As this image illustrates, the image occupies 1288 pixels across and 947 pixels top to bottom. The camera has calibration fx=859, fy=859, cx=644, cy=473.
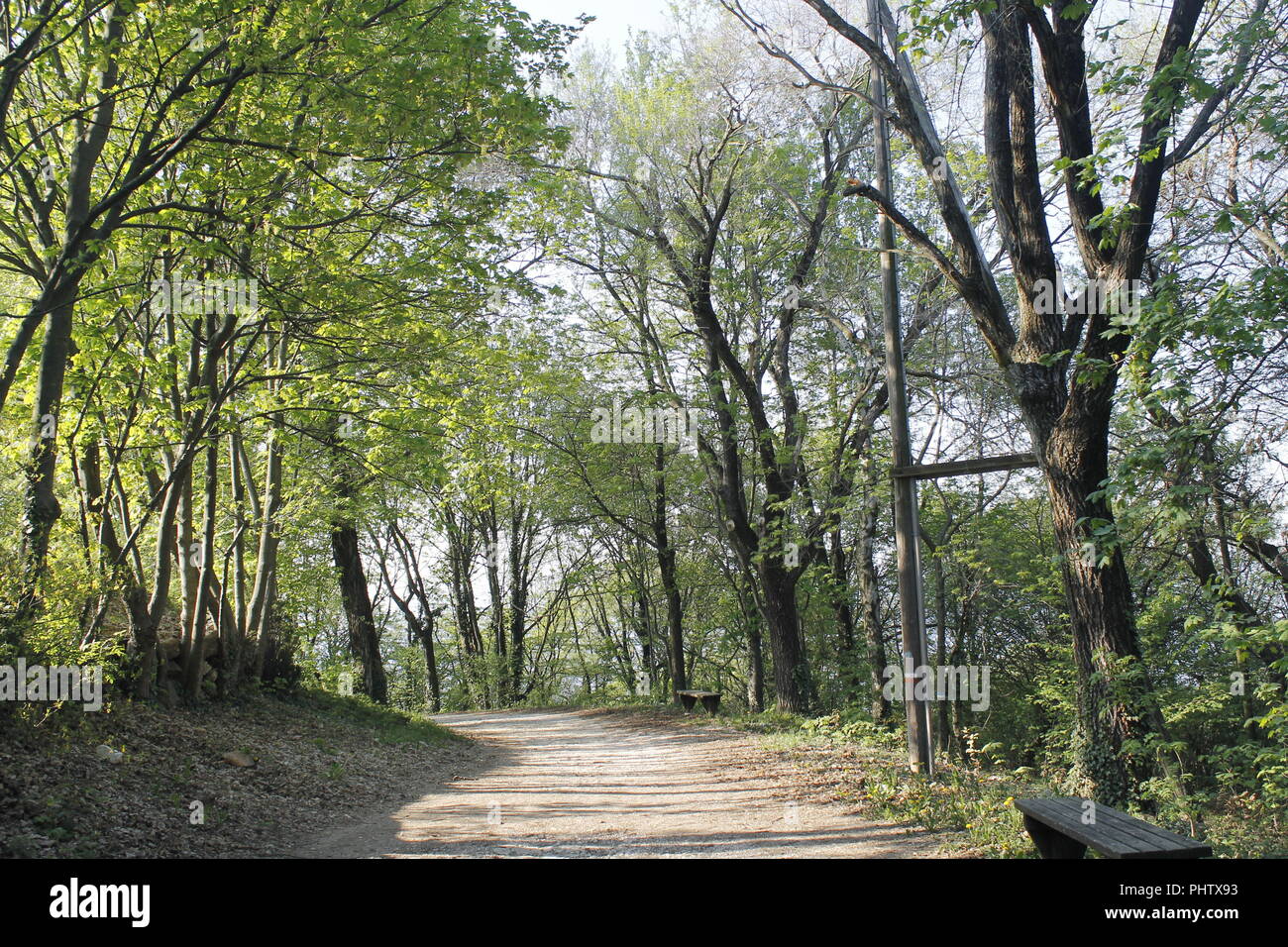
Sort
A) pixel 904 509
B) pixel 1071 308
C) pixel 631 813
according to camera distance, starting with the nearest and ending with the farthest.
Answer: pixel 1071 308
pixel 631 813
pixel 904 509

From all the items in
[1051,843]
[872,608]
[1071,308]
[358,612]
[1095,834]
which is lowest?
[1051,843]

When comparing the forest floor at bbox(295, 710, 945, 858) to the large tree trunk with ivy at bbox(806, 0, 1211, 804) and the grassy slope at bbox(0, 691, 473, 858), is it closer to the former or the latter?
the grassy slope at bbox(0, 691, 473, 858)

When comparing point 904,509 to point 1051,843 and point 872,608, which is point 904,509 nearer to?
point 1051,843

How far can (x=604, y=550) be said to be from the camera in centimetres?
3388

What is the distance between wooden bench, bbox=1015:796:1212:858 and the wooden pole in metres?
3.28

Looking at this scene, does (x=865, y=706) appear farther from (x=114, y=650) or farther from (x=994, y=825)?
(x=114, y=650)

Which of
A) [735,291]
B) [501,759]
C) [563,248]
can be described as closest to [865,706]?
[501,759]

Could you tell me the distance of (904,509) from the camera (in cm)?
942

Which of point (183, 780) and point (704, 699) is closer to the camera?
point (183, 780)

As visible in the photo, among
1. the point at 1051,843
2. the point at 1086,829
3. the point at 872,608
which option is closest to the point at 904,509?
the point at 1051,843

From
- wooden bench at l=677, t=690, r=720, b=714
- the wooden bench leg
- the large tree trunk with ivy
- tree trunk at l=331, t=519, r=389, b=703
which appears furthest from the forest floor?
tree trunk at l=331, t=519, r=389, b=703

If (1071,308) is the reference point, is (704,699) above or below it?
below

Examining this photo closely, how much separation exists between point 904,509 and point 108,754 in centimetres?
800

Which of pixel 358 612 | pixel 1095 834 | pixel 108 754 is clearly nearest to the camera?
pixel 1095 834
